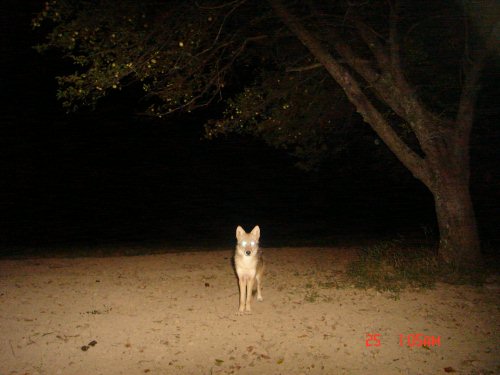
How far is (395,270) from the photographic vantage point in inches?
376

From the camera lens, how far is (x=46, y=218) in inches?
1041

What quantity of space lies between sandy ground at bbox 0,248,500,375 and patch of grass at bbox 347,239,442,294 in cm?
38

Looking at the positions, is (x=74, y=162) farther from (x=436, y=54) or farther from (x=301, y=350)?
(x=301, y=350)

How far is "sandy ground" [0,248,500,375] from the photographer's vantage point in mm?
5918

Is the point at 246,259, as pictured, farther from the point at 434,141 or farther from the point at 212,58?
the point at 212,58

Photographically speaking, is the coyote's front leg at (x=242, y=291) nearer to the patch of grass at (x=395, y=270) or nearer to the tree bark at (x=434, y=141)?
the patch of grass at (x=395, y=270)

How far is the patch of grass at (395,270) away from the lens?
29.2ft

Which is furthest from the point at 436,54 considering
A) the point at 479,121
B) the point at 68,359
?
the point at 68,359

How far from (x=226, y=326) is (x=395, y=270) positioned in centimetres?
415

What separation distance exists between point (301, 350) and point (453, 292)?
374cm

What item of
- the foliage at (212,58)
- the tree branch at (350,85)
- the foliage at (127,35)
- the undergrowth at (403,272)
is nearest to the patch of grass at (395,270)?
the undergrowth at (403,272)

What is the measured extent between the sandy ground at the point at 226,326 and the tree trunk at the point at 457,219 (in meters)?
1.17
